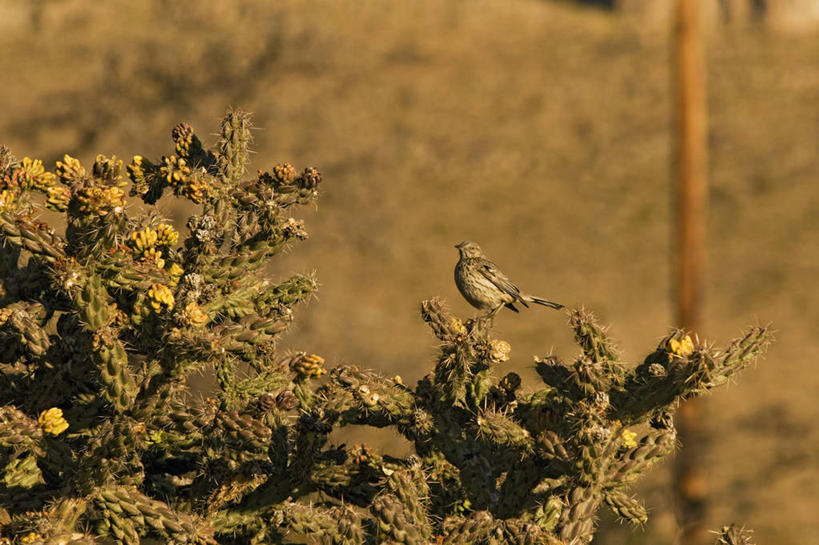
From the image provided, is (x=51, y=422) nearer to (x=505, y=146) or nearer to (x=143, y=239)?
(x=143, y=239)

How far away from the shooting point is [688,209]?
15.7 metres

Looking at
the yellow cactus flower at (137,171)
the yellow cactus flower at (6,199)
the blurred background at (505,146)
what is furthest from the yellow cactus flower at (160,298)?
the blurred background at (505,146)

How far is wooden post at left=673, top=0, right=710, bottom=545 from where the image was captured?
15266 millimetres

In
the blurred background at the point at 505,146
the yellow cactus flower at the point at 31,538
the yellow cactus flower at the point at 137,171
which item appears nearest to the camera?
the yellow cactus flower at the point at 31,538

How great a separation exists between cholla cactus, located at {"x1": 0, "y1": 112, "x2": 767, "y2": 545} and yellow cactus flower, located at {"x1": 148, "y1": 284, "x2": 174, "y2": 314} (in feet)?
0.04

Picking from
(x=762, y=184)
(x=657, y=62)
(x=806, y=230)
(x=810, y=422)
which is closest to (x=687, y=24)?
(x=810, y=422)

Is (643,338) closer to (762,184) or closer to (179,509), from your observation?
(762,184)

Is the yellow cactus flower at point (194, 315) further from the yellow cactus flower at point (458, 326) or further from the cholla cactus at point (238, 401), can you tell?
the yellow cactus flower at point (458, 326)

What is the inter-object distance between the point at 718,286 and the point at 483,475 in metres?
26.4

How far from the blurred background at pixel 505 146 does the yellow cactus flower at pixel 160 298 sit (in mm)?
11353

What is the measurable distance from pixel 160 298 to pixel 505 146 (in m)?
35.1

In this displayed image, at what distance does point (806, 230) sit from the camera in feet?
109

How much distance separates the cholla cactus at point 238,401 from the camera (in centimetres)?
562

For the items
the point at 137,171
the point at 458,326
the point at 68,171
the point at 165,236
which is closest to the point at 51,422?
the point at 165,236
